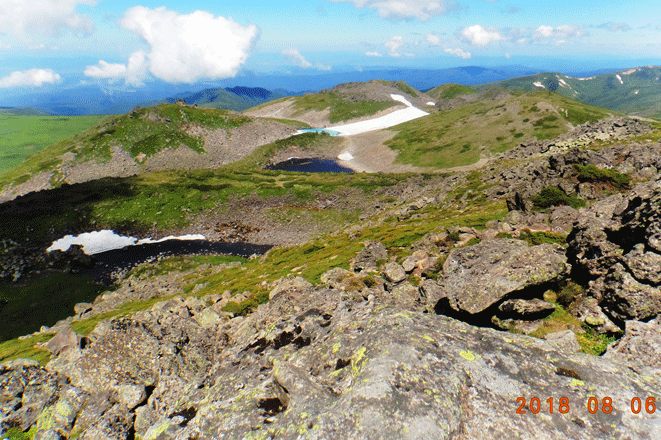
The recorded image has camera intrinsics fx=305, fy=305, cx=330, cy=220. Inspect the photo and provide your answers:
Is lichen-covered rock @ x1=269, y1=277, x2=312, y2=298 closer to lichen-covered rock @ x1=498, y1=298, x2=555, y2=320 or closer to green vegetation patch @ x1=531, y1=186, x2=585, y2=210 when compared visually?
lichen-covered rock @ x1=498, y1=298, x2=555, y2=320

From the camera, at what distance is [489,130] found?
495 ft

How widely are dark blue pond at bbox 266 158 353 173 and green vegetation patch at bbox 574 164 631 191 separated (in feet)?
397

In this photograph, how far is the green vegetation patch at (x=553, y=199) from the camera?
3456 cm

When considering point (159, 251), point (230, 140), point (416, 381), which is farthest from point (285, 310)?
point (230, 140)

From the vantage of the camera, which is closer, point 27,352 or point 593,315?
point 593,315

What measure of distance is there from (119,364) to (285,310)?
32.0 feet

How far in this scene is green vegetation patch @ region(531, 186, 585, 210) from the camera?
113 feet

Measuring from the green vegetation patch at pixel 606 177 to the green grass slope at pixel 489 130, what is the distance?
100420mm

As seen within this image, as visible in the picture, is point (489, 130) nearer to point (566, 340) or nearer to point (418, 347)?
point (566, 340)

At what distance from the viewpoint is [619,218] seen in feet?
60.3

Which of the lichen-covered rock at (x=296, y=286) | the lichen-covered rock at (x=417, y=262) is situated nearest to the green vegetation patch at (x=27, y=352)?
the lichen-covered rock at (x=296, y=286)

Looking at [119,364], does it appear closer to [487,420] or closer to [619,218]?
[487,420]

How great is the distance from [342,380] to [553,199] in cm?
3653

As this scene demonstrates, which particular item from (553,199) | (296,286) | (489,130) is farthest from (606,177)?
(489,130)
